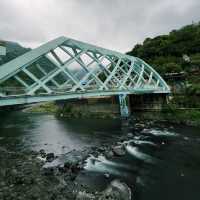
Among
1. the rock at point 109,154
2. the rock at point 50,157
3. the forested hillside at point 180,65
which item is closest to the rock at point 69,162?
the rock at point 50,157

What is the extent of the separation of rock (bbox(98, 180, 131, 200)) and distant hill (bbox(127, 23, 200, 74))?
4350 cm

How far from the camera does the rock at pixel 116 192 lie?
11.1 metres

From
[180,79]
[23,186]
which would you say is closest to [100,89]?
[23,186]

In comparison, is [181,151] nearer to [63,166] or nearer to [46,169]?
[63,166]

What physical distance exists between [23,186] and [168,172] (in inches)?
407

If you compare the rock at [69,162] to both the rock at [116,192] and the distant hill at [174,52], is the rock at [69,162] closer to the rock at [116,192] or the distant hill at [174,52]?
the rock at [116,192]

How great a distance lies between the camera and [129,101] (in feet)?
144

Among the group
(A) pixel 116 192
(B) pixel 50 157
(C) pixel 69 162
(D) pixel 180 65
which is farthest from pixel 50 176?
(D) pixel 180 65

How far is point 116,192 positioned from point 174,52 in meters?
59.7

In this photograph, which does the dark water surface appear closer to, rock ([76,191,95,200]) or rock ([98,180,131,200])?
rock ([98,180,131,200])

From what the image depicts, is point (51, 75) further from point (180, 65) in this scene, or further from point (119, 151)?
point (180, 65)

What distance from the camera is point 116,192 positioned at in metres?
11.6

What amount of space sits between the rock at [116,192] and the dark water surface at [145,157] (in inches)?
19.0

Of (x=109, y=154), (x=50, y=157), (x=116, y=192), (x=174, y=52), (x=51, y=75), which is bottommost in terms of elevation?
(x=109, y=154)
